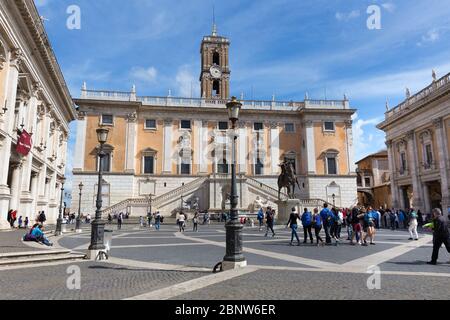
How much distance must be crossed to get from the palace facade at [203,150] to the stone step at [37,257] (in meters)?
29.1

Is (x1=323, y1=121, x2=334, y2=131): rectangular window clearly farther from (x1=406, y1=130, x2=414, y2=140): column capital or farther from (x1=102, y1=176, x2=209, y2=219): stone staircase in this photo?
(x1=102, y1=176, x2=209, y2=219): stone staircase

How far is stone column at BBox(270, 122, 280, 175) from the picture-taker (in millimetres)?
47500

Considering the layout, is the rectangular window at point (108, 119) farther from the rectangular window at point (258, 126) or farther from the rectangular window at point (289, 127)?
the rectangular window at point (289, 127)

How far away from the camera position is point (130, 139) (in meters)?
44.4

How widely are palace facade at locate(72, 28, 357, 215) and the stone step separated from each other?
95.4 feet

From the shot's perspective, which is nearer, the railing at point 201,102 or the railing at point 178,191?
the railing at point 178,191

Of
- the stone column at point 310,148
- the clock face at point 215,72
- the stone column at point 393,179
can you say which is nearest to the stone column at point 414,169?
the stone column at point 393,179

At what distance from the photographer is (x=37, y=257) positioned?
32.9 ft

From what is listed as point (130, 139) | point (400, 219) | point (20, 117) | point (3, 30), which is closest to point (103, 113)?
point (130, 139)

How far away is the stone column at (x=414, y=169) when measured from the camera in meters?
37.0

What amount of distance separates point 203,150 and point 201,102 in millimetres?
7090

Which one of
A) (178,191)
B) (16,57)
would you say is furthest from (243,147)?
(16,57)

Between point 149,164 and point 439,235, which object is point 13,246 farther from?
point 149,164
